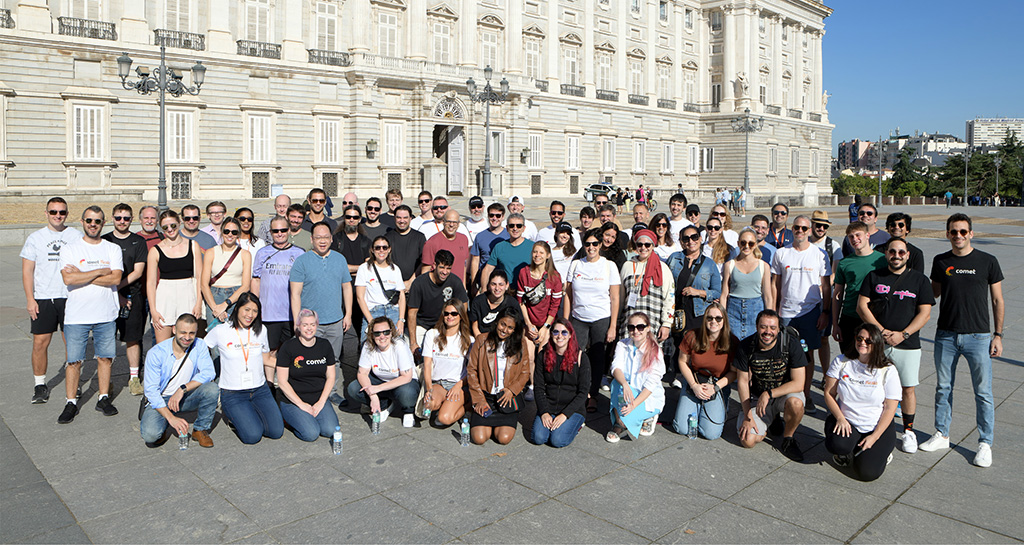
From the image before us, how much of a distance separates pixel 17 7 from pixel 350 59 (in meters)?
13.5

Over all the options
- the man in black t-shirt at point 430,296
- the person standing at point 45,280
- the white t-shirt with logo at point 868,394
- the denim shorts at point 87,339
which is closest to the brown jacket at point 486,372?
the man in black t-shirt at point 430,296

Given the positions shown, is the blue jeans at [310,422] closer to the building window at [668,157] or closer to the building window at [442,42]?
the building window at [442,42]

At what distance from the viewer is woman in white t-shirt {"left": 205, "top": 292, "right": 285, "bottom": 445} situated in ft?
21.9

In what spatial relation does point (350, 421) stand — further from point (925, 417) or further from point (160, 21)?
point (160, 21)

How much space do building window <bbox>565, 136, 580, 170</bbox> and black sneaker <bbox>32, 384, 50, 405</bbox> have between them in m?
42.8

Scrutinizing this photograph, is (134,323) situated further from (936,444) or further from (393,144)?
(393,144)

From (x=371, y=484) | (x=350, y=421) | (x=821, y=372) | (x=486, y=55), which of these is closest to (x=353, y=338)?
(x=350, y=421)

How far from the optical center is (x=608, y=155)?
52.1 meters

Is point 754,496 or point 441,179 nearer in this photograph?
point 754,496

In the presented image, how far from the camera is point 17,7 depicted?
2833cm

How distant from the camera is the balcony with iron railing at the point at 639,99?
53.0m

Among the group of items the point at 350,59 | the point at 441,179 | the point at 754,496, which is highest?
the point at 350,59

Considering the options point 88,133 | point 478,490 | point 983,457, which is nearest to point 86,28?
point 88,133

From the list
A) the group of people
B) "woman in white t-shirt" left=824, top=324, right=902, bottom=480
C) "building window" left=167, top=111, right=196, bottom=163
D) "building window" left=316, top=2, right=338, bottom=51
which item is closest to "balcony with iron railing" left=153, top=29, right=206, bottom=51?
"building window" left=167, top=111, right=196, bottom=163
